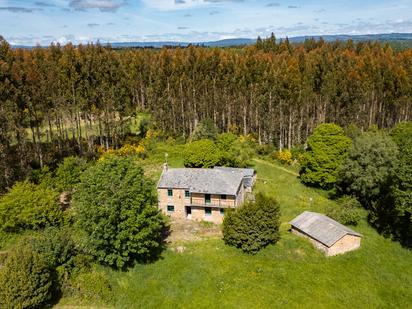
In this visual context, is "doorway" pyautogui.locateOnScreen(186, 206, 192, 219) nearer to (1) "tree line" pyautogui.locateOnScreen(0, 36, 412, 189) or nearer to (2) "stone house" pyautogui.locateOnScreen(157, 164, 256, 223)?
(2) "stone house" pyautogui.locateOnScreen(157, 164, 256, 223)

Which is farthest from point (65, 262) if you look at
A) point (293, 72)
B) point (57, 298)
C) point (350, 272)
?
point (293, 72)

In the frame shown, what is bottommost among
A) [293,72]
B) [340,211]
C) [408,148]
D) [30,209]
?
[340,211]

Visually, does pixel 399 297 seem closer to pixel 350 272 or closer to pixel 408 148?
pixel 350 272

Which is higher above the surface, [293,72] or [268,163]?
[293,72]

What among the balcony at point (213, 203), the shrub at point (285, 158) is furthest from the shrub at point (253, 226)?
the shrub at point (285, 158)

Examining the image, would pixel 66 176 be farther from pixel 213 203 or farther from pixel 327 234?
pixel 327 234

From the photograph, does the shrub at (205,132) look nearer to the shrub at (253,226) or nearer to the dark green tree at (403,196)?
the shrub at (253,226)

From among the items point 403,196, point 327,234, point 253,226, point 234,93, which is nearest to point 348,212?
point 327,234

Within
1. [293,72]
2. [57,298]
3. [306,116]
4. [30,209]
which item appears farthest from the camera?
[306,116]
